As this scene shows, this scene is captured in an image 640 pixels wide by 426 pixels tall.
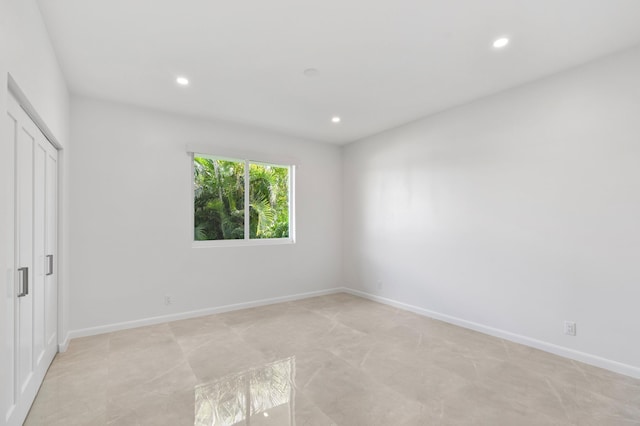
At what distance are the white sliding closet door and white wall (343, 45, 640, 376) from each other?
13.1ft

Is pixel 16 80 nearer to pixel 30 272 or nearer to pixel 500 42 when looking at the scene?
pixel 30 272

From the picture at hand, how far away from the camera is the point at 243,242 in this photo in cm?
471

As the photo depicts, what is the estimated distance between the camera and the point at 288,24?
7.58 ft

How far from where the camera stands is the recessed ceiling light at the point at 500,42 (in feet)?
8.14

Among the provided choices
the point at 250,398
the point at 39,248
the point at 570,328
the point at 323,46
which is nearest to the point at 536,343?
the point at 570,328

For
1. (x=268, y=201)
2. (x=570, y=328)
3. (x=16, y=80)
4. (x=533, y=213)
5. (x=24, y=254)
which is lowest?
(x=570, y=328)

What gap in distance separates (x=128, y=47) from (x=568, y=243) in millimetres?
4238

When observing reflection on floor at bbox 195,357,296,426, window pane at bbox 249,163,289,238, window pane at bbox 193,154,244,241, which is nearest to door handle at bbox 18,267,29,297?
reflection on floor at bbox 195,357,296,426

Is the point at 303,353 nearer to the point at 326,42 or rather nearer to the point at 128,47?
the point at 326,42

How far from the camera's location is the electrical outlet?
289 centimetres

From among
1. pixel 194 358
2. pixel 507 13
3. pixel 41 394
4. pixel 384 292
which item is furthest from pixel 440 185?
pixel 41 394

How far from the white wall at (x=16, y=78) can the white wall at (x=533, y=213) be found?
13.0 ft

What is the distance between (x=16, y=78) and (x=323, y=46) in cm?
198

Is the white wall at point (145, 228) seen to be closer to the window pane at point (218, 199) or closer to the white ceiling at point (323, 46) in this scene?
the window pane at point (218, 199)
